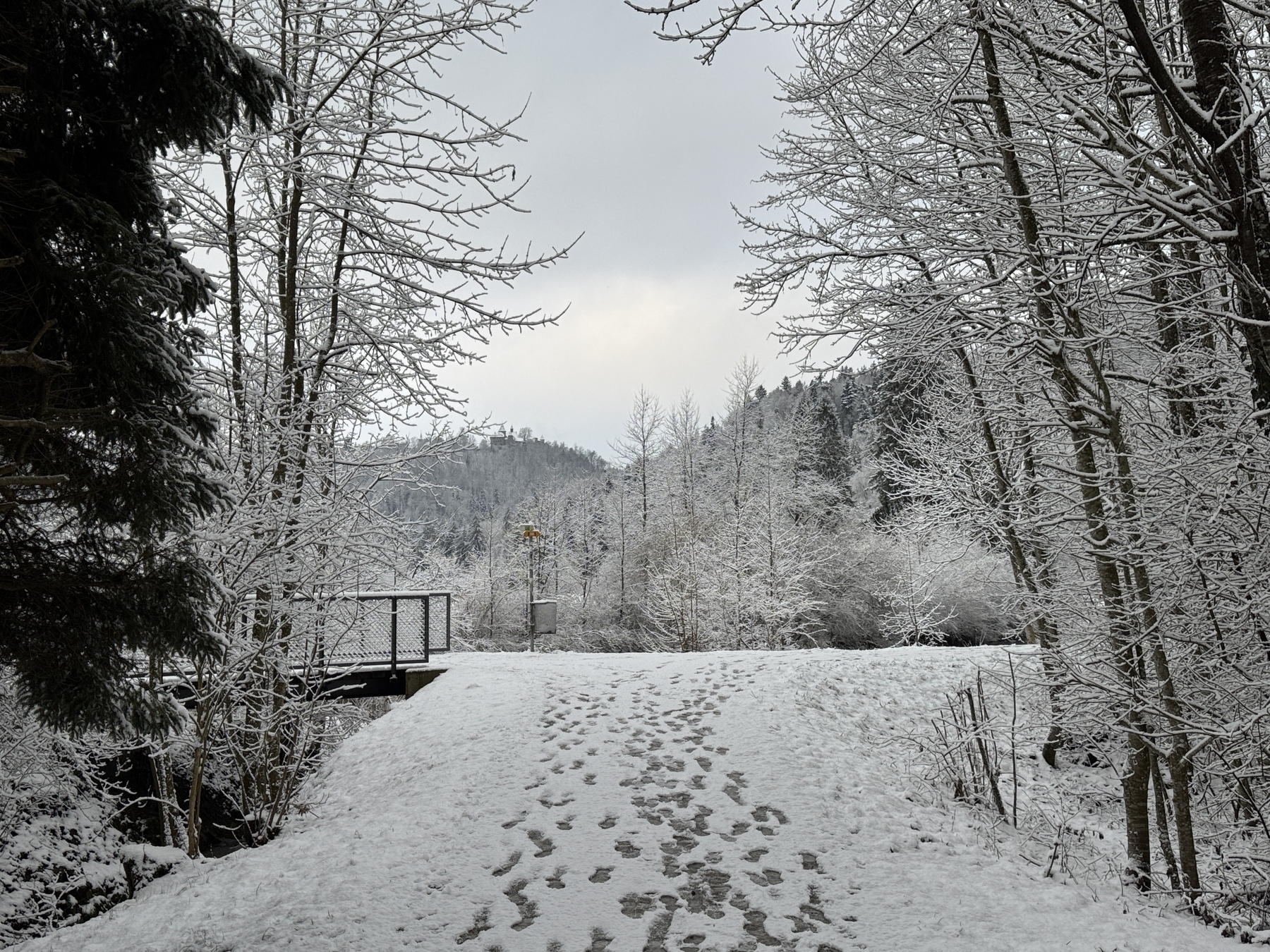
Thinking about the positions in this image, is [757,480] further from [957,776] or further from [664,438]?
[957,776]

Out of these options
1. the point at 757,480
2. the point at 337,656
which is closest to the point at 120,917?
the point at 337,656

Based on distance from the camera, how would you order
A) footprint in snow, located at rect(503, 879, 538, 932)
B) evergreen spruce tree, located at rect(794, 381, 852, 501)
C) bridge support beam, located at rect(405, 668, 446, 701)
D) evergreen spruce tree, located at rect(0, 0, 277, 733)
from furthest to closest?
evergreen spruce tree, located at rect(794, 381, 852, 501) → bridge support beam, located at rect(405, 668, 446, 701) → footprint in snow, located at rect(503, 879, 538, 932) → evergreen spruce tree, located at rect(0, 0, 277, 733)

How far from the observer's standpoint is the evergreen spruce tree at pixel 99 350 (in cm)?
276

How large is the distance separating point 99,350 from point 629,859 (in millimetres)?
4454

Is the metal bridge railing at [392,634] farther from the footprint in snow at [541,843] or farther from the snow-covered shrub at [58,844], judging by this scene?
the footprint in snow at [541,843]

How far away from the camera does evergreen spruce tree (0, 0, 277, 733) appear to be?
2.76m

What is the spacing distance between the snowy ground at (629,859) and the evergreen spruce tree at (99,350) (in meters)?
2.10

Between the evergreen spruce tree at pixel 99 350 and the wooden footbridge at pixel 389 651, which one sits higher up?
the evergreen spruce tree at pixel 99 350

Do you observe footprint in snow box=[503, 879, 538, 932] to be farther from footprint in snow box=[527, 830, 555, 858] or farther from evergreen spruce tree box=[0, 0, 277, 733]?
evergreen spruce tree box=[0, 0, 277, 733]

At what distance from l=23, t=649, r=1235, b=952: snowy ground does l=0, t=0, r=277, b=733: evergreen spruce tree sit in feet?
6.90

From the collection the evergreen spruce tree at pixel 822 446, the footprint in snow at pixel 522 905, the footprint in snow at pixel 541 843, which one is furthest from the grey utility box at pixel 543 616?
the evergreen spruce tree at pixel 822 446

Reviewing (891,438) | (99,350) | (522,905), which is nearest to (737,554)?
(891,438)

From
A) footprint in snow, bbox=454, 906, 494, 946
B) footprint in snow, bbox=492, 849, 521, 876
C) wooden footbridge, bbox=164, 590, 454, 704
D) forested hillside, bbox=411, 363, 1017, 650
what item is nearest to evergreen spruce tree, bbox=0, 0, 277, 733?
footprint in snow, bbox=454, 906, 494, 946

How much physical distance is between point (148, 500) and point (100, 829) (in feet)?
16.0
